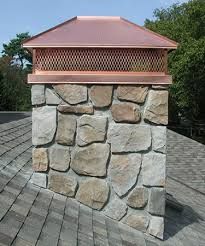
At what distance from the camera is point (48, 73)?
3.90 meters

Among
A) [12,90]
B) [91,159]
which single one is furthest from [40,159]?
[12,90]

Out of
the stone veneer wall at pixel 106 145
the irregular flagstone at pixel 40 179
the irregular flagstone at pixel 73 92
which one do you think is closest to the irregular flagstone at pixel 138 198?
the stone veneer wall at pixel 106 145

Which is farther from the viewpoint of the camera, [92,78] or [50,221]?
[92,78]

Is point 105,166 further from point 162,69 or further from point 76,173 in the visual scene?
point 162,69

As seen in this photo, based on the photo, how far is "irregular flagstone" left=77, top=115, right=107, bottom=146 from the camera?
3.89 m

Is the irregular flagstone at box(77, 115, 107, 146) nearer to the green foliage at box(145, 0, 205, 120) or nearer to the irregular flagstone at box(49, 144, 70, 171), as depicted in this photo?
the irregular flagstone at box(49, 144, 70, 171)

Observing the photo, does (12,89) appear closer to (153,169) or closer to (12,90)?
(12,90)

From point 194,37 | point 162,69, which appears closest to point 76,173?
point 162,69

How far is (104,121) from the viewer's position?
12.8 feet

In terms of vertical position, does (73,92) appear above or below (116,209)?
above

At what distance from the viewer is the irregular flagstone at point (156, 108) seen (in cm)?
390

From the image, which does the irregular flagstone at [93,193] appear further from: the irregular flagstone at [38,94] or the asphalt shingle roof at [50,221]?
the irregular flagstone at [38,94]

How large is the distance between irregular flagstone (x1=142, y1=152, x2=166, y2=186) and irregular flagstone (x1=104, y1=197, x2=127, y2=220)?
0.89ft

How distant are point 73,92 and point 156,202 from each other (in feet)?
3.74
